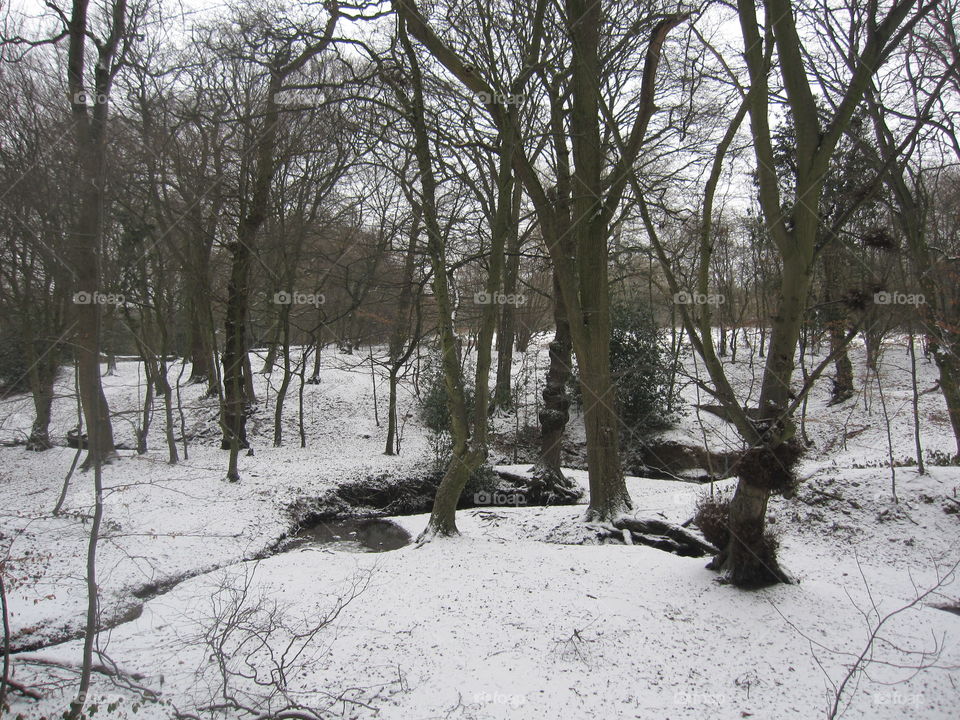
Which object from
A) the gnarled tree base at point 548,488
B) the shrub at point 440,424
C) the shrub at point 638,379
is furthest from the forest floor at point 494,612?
the shrub at point 638,379

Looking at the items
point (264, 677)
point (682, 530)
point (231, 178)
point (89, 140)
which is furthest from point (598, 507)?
point (231, 178)

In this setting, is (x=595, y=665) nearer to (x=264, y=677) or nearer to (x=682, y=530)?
(x=264, y=677)

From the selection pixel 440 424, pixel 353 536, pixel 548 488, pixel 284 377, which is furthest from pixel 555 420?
pixel 284 377

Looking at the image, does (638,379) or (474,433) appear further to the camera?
(638,379)

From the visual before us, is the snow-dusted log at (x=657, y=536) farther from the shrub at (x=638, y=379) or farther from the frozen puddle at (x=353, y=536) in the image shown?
the shrub at (x=638, y=379)

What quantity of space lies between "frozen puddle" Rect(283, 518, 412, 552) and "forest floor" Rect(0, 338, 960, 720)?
0.68ft

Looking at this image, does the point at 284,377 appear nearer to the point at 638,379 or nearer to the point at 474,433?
the point at 474,433

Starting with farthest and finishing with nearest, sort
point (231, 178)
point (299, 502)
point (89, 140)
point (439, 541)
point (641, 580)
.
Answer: point (231, 178)
point (299, 502)
point (439, 541)
point (89, 140)
point (641, 580)

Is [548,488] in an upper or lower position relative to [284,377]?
lower

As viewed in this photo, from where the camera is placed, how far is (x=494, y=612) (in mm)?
5426

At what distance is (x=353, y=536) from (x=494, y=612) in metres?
4.83

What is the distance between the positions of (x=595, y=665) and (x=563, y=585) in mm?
1497

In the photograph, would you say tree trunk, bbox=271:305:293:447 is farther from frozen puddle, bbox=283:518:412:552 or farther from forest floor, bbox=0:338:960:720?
frozen puddle, bbox=283:518:412:552

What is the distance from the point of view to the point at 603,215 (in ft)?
26.8
